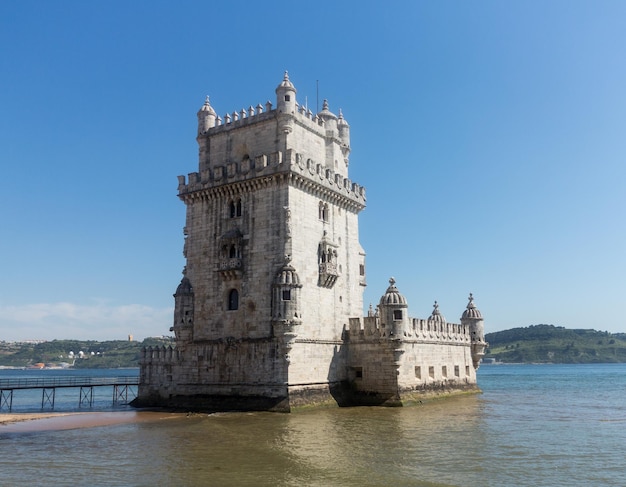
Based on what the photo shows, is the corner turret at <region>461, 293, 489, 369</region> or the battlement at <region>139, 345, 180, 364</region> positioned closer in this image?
the battlement at <region>139, 345, 180, 364</region>

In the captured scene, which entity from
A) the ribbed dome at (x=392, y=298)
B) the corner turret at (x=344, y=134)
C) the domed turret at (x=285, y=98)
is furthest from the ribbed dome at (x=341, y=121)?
the ribbed dome at (x=392, y=298)

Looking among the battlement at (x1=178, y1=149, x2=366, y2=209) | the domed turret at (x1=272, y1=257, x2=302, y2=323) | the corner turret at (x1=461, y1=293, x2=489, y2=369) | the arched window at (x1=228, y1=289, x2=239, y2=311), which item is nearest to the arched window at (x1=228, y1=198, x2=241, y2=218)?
the battlement at (x1=178, y1=149, x2=366, y2=209)

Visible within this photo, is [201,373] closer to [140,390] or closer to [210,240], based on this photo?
[140,390]

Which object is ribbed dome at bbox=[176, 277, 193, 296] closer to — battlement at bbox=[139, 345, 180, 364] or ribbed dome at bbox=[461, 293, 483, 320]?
battlement at bbox=[139, 345, 180, 364]

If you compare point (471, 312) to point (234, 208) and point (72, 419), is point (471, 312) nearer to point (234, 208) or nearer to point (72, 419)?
point (234, 208)

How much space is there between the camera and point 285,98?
40562mm

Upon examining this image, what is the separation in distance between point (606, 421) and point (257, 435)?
21790 mm

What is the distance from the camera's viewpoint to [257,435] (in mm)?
28203

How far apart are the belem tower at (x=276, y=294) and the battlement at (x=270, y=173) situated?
0.29 ft

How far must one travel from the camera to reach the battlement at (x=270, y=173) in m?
39.2

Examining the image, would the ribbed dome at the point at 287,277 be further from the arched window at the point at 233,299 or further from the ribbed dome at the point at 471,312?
the ribbed dome at the point at 471,312

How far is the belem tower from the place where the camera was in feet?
124

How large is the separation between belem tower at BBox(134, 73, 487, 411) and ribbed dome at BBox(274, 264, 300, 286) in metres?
0.07

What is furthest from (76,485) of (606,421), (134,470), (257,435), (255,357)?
(606,421)
